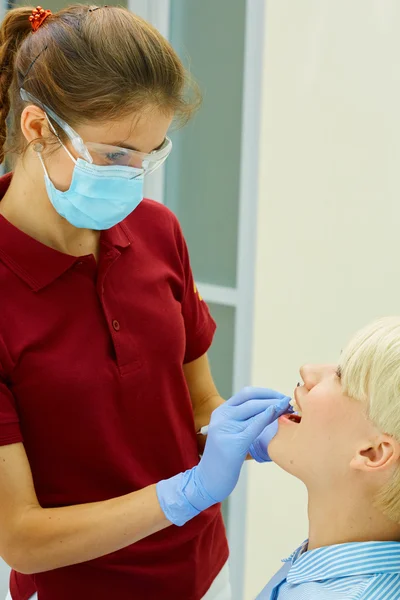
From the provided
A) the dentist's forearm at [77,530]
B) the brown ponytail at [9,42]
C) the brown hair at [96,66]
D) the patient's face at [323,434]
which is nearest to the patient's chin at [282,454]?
the patient's face at [323,434]

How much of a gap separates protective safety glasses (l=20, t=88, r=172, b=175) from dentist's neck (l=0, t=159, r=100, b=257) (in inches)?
4.7

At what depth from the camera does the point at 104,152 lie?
1.41 metres

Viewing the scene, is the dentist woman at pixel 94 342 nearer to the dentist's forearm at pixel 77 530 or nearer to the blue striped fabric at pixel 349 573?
the dentist's forearm at pixel 77 530

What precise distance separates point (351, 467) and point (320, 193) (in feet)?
4.04

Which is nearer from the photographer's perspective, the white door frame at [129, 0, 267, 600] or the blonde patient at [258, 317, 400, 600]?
the blonde patient at [258, 317, 400, 600]

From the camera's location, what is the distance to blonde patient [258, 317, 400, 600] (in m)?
1.30

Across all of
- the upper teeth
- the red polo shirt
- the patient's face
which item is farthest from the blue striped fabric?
the red polo shirt

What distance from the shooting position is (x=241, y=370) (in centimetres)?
285

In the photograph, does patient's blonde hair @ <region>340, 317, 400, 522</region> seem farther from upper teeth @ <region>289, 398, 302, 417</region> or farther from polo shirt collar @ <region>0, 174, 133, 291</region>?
polo shirt collar @ <region>0, 174, 133, 291</region>

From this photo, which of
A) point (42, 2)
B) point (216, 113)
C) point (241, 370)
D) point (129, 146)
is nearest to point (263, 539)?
point (241, 370)

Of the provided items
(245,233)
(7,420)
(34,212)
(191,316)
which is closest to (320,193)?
(245,233)

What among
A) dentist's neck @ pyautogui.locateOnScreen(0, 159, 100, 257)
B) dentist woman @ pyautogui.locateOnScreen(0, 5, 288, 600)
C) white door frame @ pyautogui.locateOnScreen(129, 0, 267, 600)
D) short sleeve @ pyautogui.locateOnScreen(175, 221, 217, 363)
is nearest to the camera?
dentist woman @ pyautogui.locateOnScreen(0, 5, 288, 600)

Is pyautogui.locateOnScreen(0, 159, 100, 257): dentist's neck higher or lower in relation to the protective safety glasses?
lower

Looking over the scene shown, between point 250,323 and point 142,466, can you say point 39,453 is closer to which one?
point 142,466
